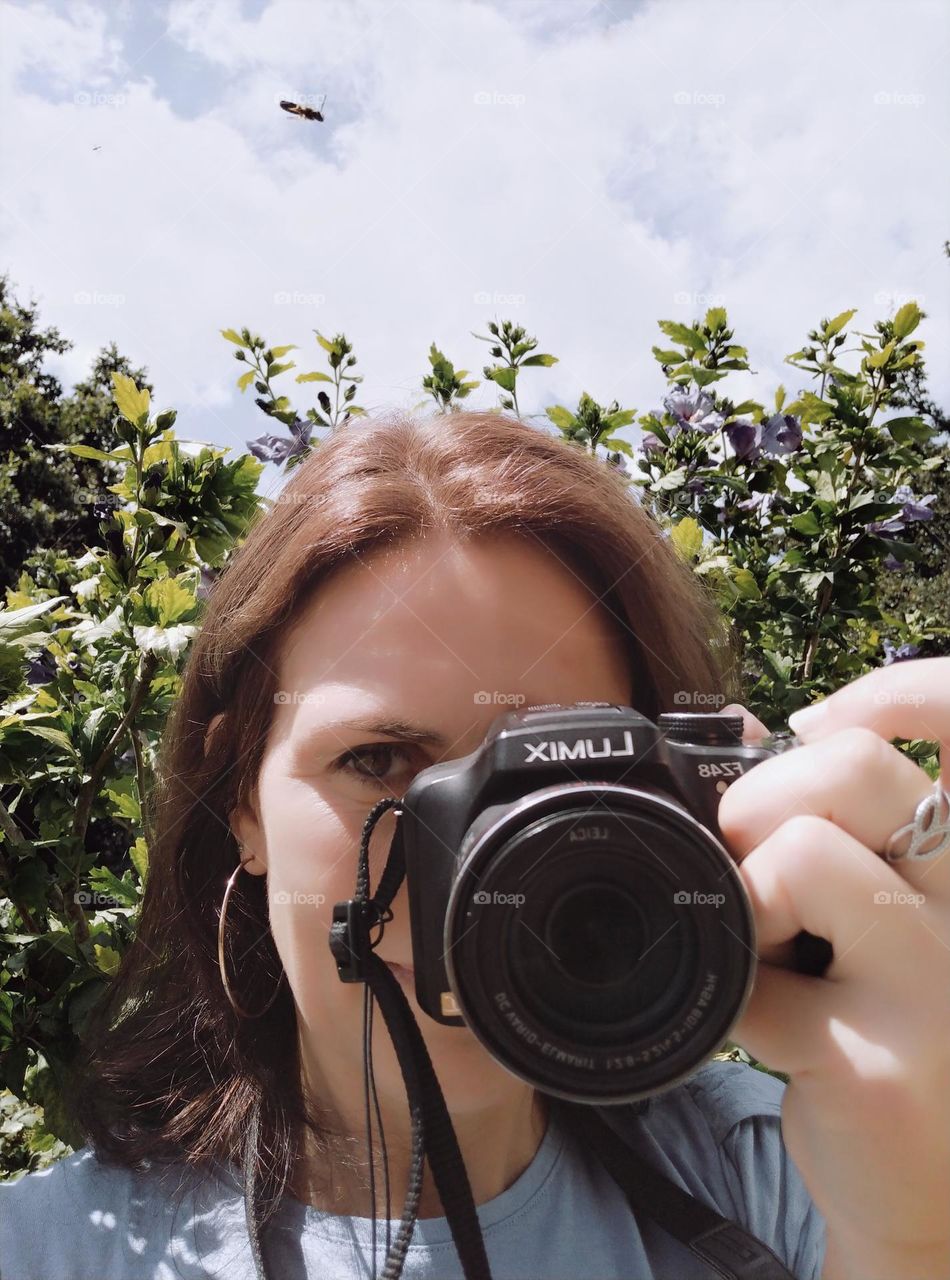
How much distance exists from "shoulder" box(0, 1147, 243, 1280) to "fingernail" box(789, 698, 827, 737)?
82 cm

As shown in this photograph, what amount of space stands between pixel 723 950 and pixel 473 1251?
1.22ft

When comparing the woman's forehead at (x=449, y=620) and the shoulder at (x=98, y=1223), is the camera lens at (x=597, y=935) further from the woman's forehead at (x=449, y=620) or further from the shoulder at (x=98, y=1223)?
the shoulder at (x=98, y=1223)

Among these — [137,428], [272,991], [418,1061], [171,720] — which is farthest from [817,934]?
[137,428]

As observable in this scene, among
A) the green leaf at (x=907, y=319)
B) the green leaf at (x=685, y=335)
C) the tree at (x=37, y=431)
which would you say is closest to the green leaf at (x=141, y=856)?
the green leaf at (x=685, y=335)

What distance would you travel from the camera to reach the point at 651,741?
2.71 ft

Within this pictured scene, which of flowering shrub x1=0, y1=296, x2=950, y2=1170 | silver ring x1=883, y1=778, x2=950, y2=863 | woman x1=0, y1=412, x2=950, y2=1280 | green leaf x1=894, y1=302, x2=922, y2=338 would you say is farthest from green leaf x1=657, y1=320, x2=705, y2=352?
silver ring x1=883, y1=778, x2=950, y2=863

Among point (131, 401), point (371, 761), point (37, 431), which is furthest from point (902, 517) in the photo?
point (37, 431)

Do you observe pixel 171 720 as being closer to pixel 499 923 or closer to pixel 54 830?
pixel 54 830

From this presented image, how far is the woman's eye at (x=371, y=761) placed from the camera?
92cm

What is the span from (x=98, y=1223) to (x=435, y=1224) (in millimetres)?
372

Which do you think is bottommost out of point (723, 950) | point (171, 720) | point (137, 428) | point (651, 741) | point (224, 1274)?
point (224, 1274)

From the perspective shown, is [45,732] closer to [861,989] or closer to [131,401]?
[131,401]

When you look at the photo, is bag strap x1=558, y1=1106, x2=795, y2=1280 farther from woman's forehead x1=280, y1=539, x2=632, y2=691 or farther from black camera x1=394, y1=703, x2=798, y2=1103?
woman's forehead x1=280, y1=539, x2=632, y2=691

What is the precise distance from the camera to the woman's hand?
2.36ft
